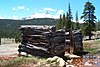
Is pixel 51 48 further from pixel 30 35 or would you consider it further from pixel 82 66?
pixel 82 66

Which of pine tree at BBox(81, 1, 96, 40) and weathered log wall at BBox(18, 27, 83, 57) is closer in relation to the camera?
weathered log wall at BBox(18, 27, 83, 57)

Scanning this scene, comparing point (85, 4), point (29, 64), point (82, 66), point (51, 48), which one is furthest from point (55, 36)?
point (85, 4)

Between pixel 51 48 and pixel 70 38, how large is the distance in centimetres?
665

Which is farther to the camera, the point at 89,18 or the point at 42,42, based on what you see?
the point at 89,18

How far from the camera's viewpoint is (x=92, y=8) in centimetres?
7050

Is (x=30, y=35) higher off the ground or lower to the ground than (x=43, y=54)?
higher

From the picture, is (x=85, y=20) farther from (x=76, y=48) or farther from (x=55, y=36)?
(x=55, y=36)

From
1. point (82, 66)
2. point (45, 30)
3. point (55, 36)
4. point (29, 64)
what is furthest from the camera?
point (55, 36)

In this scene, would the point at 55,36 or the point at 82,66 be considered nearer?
the point at 82,66

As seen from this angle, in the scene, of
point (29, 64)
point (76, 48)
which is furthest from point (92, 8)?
point (29, 64)

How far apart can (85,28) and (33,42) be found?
5246 cm

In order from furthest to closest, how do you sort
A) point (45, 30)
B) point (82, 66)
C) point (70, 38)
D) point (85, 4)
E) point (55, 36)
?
point (85, 4) → point (70, 38) → point (55, 36) → point (45, 30) → point (82, 66)

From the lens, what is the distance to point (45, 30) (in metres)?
19.5

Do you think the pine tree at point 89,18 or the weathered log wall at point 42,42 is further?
the pine tree at point 89,18
